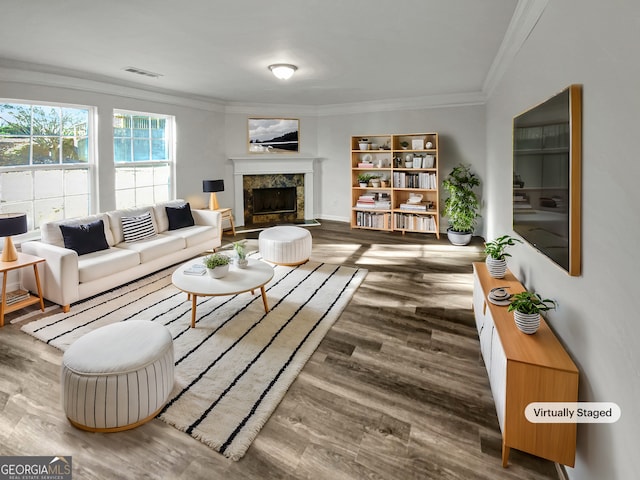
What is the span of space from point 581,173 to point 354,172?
5.88m

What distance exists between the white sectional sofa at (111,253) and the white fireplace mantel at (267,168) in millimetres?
1806

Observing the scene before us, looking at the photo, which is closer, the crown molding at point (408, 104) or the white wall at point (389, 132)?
the crown molding at point (408, 104)

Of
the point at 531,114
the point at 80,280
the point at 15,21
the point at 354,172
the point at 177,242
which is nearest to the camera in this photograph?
the point at 531,114

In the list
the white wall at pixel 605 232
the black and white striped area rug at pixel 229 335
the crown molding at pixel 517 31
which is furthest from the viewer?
the crown molding at pixel 517 31

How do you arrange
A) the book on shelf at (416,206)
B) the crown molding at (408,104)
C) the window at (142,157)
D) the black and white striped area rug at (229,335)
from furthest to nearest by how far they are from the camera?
the book on shelf at (416,206)
the crown molding at (408,104)
the window at (142,157)
the black and white striped area rug at (229,335)

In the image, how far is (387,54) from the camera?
12.8 feet

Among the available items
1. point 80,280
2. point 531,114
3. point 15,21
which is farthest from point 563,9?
point 80,280

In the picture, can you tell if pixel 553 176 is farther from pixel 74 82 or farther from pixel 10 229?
pixel 74 82

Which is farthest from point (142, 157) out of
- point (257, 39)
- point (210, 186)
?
point (257, 39)

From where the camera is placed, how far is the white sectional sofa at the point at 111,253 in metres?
3.53

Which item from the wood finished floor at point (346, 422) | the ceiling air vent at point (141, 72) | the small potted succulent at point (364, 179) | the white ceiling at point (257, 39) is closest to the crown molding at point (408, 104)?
the white ceiling at point (257, 39)

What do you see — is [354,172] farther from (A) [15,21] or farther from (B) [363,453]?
(B) [363,453]

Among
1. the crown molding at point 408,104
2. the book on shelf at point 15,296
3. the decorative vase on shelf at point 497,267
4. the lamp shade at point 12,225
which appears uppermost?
the crown molding at point 408,104

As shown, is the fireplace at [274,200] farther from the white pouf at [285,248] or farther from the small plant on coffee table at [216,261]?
the small plant on coffee table at [216,261]
